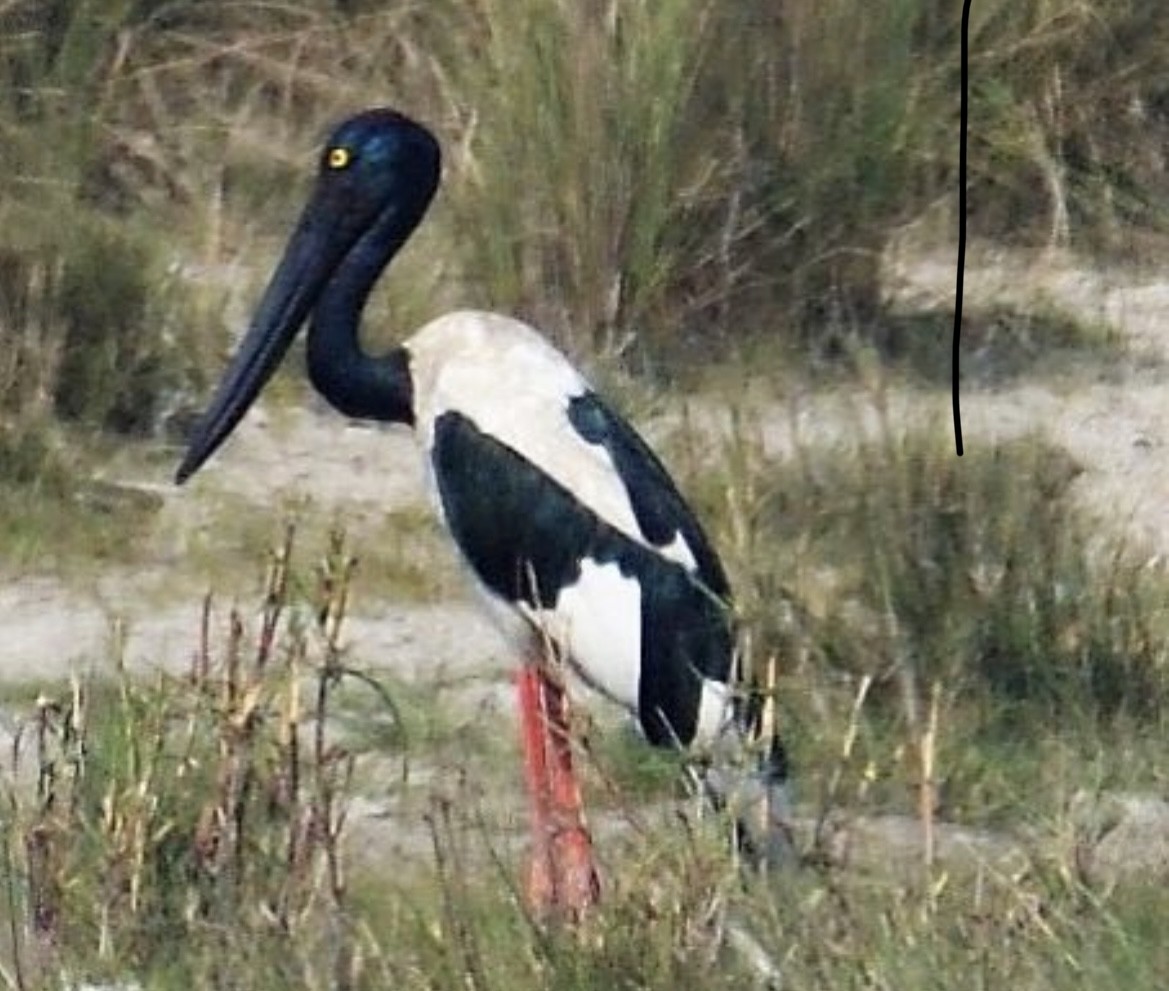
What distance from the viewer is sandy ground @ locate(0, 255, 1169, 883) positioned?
6609 mm

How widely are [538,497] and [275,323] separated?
809 millimetres

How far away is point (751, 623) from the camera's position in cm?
595

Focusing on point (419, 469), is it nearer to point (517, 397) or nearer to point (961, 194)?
point (961, 194)

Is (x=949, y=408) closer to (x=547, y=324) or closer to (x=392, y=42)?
(x=547, y=324)

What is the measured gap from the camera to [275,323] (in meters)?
6.48

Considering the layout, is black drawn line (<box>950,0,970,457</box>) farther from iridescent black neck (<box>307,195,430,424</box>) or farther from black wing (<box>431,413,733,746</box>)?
black wing (<box>431,413,733,746</box>)

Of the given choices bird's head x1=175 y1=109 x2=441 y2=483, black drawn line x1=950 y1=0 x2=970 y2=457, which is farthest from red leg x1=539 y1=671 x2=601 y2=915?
black drawn line x1=950 y1=0 x2=970 y2=457

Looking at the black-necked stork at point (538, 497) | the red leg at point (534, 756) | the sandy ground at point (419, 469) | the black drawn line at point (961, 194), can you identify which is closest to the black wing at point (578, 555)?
the black-necked stork at point (538, 497)

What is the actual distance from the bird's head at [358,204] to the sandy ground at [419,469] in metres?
0.51

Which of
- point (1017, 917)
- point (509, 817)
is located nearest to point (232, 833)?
point (1017, 917)

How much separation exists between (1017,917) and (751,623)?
161 cm

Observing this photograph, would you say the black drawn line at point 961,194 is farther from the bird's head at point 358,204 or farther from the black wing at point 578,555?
the black wing at point 578,555

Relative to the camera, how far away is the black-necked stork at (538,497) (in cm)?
561

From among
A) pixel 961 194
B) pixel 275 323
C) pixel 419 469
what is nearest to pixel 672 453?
pixel 419 469
